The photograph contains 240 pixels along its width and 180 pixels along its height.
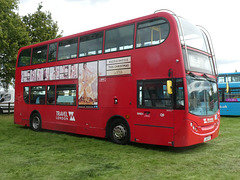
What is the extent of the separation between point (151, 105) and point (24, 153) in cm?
401

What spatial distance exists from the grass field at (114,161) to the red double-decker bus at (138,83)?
20.6 inches

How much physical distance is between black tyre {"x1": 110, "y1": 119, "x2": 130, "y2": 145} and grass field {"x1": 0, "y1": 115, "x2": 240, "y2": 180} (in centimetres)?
26

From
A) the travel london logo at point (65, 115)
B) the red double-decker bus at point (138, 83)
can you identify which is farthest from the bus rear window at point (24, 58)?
the travel london logo at point (65, 115)

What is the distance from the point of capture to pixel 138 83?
8055 mm

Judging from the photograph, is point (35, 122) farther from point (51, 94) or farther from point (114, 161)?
point (114, 161)

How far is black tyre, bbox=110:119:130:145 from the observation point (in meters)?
8.41

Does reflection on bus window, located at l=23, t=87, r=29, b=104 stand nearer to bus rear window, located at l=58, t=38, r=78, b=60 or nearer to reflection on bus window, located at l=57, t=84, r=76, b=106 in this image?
reflection on bus window, located at l=57, t=84, r=76, b=106

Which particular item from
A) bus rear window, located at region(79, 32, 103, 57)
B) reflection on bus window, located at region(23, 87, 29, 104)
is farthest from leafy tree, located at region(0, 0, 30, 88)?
bus rear window, located at region(79, 32, 103, 57)

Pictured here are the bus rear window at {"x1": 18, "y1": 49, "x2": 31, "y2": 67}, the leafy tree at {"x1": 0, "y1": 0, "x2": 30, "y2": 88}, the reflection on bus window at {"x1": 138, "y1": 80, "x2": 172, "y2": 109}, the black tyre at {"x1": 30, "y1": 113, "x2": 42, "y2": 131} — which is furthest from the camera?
the leafy tree at {"x1": 0, "y1": 0, "x2": 30, "y2": 88}

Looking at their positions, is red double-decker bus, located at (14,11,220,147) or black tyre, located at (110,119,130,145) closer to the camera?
red double-decker bus, located at (14,11,220,147)

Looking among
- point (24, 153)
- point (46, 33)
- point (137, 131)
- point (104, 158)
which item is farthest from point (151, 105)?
point (46, 33)

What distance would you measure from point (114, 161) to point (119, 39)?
170 inches

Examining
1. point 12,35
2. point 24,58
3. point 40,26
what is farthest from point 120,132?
point 40,26

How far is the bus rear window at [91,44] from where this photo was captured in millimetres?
9391
